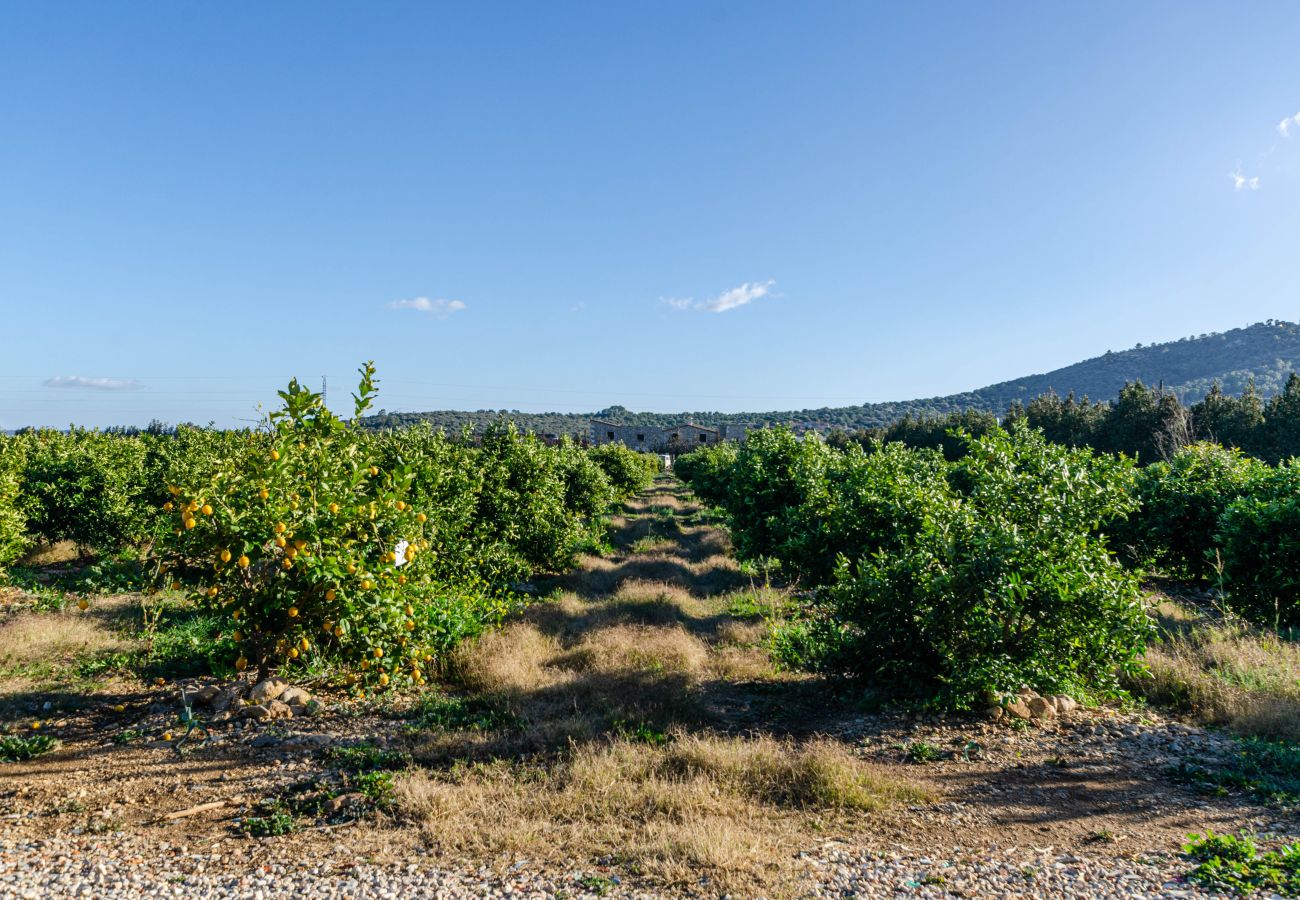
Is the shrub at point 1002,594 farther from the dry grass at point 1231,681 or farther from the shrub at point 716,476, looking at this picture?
the shrub at point 716,476

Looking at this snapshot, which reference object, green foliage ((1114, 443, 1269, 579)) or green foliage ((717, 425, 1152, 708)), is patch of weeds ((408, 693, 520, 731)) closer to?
green foliage ((717, 425, 1152, 708))

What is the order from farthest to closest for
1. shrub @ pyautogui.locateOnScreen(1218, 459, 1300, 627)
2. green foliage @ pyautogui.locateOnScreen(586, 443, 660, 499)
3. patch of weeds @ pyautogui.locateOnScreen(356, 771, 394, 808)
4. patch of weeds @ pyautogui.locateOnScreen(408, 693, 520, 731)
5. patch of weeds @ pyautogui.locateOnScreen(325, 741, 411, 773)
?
green foliage @ pyautogui.locateOnScreen(586, 443, 660, 499)
shrub @ pyautogui.locateOnScreen(1218, 459, 1300, 627)
patch of weeds @ pyautogui.locateOnScreen(408, 693, 520, 731)
patch of weeds @ pyautogui.locateOnScreen(325, 741, 411, 773)
patch of weeds @ pyautogui.locateOnScreen(356, 771, 394, 808)

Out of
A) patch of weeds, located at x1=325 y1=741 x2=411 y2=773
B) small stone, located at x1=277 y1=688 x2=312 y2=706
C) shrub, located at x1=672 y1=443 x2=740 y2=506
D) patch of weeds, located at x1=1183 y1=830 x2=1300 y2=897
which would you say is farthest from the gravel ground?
shrub, located at x1=672 y1=443 x2=740 y2=506

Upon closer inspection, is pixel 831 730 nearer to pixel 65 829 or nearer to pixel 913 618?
pixel 913 618

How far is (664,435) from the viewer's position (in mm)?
125375

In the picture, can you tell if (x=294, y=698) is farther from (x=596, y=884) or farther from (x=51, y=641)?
(x=51, y=641)

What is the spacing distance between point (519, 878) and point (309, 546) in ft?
12.6

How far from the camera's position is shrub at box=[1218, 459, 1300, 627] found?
11133 millimetres

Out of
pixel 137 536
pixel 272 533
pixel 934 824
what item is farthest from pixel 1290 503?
pixel 137 536

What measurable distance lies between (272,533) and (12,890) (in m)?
3.11

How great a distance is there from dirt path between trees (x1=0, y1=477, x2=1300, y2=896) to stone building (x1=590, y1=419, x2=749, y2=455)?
104933mm

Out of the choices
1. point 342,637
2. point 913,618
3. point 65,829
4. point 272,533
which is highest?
point 272,533

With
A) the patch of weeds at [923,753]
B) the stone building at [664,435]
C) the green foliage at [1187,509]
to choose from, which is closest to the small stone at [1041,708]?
the patch of weeds at [923,753]

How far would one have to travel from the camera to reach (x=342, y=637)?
6438 mm
